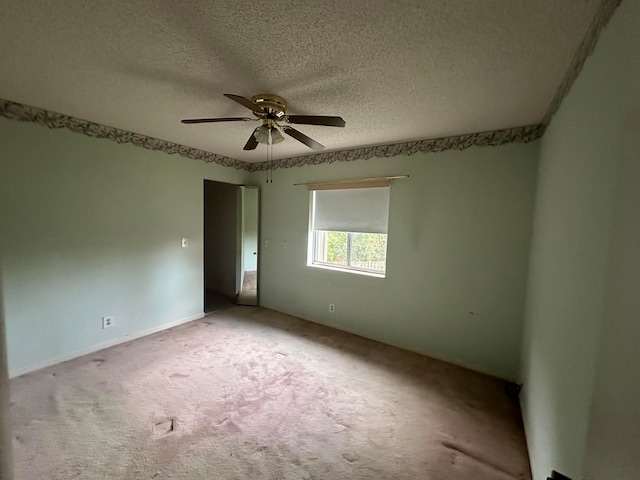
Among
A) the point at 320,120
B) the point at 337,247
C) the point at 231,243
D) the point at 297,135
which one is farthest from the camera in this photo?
the point at 231,243

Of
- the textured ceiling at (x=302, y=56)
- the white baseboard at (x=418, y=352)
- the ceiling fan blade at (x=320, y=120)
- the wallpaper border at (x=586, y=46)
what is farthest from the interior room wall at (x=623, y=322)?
the white baseboard at (x=418, y=352)

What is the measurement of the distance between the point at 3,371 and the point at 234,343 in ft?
9.07

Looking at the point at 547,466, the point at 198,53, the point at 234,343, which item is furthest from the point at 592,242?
the point at 234,343

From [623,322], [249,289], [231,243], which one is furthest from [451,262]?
[231,243]

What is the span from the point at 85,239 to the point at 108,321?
931 millimetres

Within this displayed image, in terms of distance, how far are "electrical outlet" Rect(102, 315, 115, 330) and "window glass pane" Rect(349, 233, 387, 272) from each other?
2871mm

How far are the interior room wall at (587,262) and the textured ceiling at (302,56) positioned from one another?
0.34 meters

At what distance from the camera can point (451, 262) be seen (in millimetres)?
2816

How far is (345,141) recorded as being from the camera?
10.1 feet

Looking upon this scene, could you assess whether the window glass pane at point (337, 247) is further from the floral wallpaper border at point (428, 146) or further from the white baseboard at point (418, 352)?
the floral wallpaper border at point (428, 146)

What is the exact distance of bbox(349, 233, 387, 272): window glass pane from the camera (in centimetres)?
338

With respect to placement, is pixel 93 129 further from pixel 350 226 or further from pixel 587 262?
pixel 587 262

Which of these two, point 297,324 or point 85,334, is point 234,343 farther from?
point 85,334

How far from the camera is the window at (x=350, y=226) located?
10.9ft
